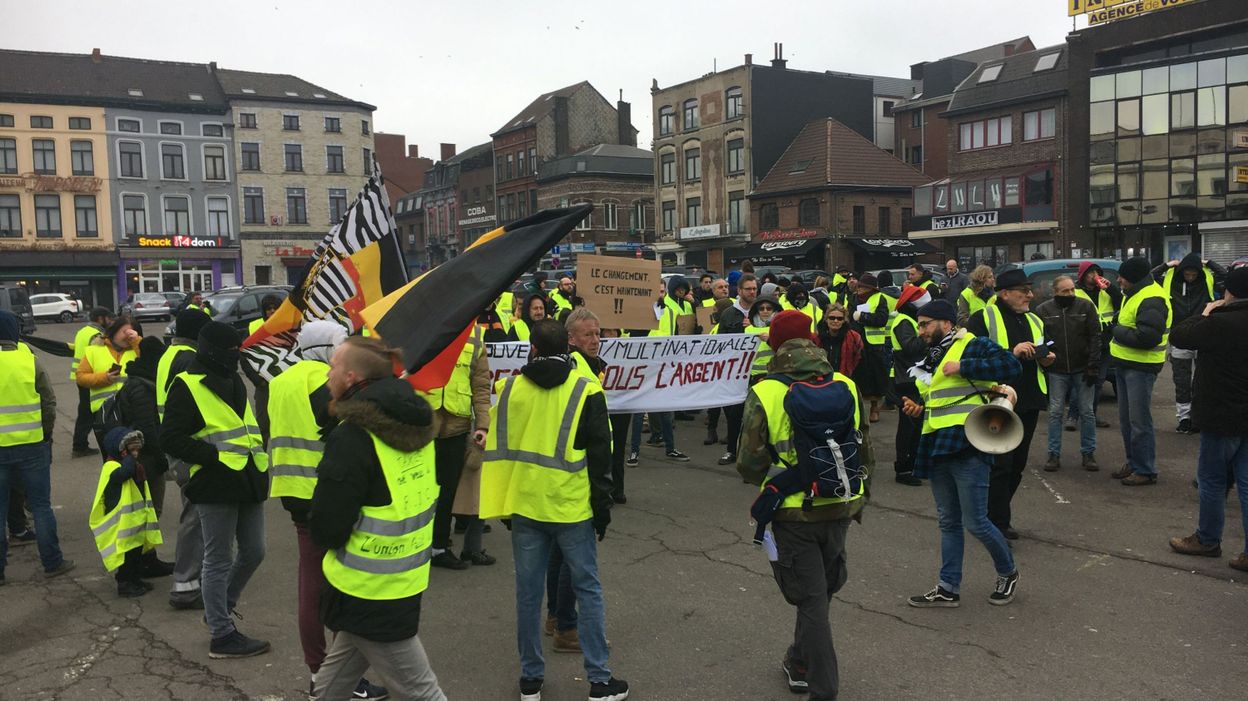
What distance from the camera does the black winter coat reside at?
6.04 m

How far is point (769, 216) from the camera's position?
52.5m

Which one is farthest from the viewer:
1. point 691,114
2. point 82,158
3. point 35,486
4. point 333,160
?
point 333,160

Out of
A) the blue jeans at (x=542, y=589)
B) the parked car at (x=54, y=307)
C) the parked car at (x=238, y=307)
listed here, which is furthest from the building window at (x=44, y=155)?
the blue jeans at (x=542, y=589)

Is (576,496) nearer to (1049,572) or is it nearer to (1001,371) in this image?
(1001,371)

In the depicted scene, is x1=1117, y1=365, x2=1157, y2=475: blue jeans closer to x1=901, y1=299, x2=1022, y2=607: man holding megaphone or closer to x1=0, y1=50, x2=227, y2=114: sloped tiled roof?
x1=901, y1=299, x2=1022, y2=607: man holding megaphone

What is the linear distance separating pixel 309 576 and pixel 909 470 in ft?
20.5

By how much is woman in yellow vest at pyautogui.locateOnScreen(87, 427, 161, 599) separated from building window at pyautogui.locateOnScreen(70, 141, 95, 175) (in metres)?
56.7

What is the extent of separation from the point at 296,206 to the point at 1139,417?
5896 centimetres

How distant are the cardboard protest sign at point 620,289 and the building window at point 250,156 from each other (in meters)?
55.5

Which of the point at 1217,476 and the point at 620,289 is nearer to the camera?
the point at 1217,476

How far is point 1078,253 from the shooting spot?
41.5 m

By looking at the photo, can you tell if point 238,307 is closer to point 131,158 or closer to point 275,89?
point 131,158

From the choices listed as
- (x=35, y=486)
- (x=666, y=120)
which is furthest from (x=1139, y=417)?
(x=666, y=120)

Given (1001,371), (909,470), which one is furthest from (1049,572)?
(909,470)
